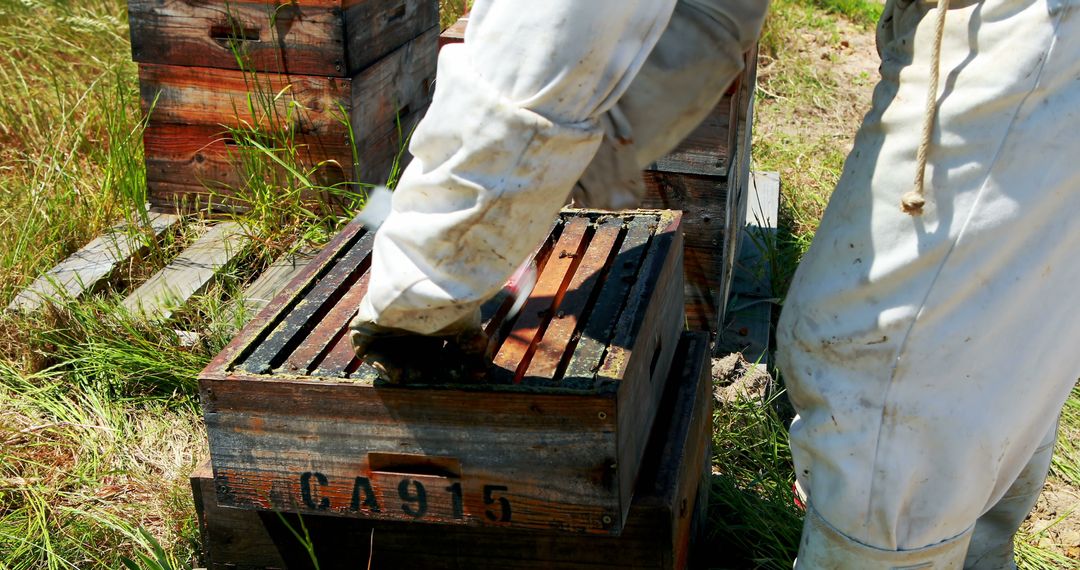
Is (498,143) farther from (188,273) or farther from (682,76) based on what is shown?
(188,273)

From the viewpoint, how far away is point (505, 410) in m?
1.71

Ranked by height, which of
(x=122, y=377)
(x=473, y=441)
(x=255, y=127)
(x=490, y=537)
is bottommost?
(x=122, y=377)

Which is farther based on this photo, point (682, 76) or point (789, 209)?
point (789, 209)

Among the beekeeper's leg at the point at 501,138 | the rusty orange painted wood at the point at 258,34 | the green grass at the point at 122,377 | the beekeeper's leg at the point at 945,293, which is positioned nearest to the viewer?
the beekeeper's leg at the point at 501,138

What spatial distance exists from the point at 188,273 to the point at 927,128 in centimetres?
242

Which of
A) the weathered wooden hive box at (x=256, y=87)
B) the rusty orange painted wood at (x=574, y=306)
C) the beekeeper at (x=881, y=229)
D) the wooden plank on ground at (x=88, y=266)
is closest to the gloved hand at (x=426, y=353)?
the beekeeper at (x=881, y=229)

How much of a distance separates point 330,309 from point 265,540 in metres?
0.48

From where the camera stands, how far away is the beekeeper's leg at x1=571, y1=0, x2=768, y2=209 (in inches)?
66.3

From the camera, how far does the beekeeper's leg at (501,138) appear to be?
1279 mm

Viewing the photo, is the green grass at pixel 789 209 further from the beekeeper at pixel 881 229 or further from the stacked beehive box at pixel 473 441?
the beekeeper at pixel 881 229

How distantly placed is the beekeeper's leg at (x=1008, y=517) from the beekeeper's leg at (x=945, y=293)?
346mm

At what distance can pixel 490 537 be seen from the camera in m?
1.94

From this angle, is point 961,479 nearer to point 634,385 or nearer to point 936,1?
point 634,385

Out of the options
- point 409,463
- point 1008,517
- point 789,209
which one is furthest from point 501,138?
point 789,209
